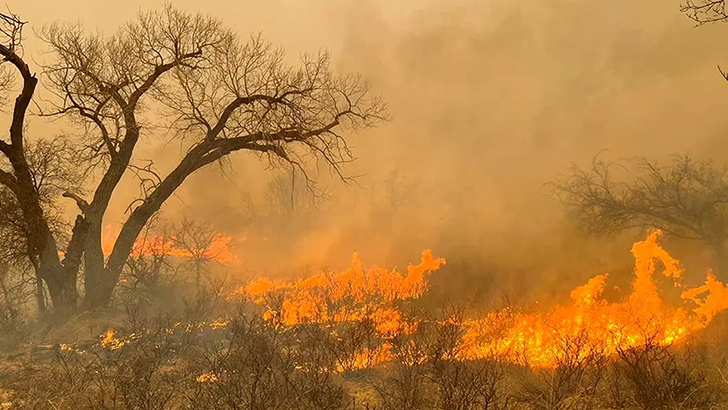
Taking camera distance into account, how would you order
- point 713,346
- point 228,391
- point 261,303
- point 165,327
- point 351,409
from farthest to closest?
point 261,303, point 165,327, point 713,346, point 351,409, point 228,391

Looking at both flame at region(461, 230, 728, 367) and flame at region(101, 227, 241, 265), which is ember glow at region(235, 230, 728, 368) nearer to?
flame at region(461, 230, 728, 367)

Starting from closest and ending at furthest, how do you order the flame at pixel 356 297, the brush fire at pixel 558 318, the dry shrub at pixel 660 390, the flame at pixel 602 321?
1. the dry shrub at pixel 660 390
2. the brush fire at pixel 558 318
3. the flame at pixel 602 321
4. the flame at pixel 356 297

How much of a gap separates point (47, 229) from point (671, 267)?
54.4 feet

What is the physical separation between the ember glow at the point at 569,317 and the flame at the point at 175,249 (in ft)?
37.8

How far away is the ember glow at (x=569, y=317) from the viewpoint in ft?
30.8

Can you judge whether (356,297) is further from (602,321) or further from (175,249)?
(175,249)

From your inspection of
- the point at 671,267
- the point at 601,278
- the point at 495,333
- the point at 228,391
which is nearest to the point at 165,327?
the point at 228,391

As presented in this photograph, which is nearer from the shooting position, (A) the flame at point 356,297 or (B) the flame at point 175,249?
(A) the flame at point 356,297

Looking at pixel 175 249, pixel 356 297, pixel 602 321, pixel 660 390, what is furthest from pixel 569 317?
pixel 175 249

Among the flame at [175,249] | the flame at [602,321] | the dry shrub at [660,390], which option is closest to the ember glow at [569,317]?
the flame at [602,321]

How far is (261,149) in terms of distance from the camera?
14.6m

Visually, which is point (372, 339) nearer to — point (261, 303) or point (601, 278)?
point (601, 278)

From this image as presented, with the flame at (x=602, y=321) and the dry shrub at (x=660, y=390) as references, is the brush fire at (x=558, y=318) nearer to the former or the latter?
the flame at (x=602, y=321)

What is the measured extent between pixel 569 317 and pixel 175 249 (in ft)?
69.1
